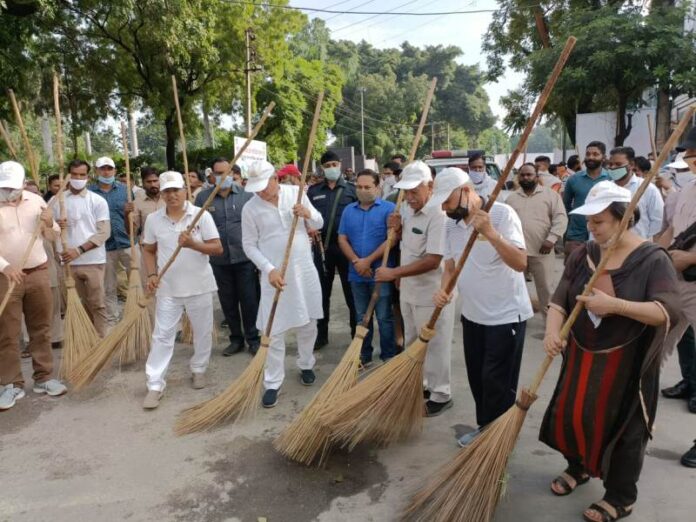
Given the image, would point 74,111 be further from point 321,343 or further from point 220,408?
point 220,408

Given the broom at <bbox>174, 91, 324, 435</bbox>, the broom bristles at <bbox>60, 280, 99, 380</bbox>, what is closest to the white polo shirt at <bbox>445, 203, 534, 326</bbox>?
the broom at <bbox>174, 91, 324, 435</bbox>

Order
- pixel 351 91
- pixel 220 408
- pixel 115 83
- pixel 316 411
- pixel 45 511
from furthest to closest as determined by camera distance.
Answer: pixel 351 91
pixel 115 83
pixel 220 408
pixel 316 411
pixel 45 511

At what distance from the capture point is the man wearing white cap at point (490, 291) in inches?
105

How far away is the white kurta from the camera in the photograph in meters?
3.81

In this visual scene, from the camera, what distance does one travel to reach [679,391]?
3.58 m

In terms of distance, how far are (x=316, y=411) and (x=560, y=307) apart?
1.44 metres

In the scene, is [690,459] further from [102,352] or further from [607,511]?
[102,352]

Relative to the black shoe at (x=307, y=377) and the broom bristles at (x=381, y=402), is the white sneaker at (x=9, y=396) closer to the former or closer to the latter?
the black shoe at (x=307, y=377)

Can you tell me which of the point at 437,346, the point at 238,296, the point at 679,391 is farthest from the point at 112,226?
the point at 679,391

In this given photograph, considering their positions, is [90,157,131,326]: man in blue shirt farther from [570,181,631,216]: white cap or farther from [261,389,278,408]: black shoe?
[570,181,631,216]: white cap

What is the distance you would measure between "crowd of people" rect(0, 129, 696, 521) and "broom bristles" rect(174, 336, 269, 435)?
21 centimetres

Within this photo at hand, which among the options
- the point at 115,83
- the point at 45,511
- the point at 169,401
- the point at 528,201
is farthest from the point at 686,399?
the point at 115,83

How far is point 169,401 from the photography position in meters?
3.92

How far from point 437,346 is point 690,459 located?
1.49 meters
